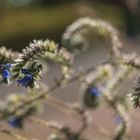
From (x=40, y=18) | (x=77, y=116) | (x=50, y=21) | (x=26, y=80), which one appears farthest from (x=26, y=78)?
(x=40, y=18)

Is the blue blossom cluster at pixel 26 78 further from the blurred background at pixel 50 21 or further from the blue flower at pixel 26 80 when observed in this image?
the blurred background at pixel 50 21

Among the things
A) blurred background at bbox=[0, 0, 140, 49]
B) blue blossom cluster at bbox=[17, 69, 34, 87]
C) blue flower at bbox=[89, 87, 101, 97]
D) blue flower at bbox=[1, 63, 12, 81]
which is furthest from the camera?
blurred background at bbox=[0, 0, 140, 49]

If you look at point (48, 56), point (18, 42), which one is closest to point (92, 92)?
point (48, 56)

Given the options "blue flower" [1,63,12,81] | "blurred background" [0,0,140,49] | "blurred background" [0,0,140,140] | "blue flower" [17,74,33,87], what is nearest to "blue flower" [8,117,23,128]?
"blue flower" [1,63,12,81]

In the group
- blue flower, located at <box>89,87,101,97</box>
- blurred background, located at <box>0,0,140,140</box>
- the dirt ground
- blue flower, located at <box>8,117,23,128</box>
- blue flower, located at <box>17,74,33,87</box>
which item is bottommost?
blue flower, located at <box>17,74,33,87</box>

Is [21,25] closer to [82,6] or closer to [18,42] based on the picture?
[18,42]

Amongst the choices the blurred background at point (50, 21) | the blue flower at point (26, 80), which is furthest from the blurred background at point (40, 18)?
the blue flower at point (26, 80)

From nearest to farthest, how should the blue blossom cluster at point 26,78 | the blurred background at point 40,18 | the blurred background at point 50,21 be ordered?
the blue blossom cluster at point 26,78 < the blurred background at point 50,21 < the blurred background at point 40,18

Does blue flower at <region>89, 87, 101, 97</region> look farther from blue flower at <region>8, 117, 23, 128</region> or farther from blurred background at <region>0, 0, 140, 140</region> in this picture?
blurred background at <region>0, 0, 140, 140</region>

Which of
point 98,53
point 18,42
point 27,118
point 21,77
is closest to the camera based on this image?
point 21,77
